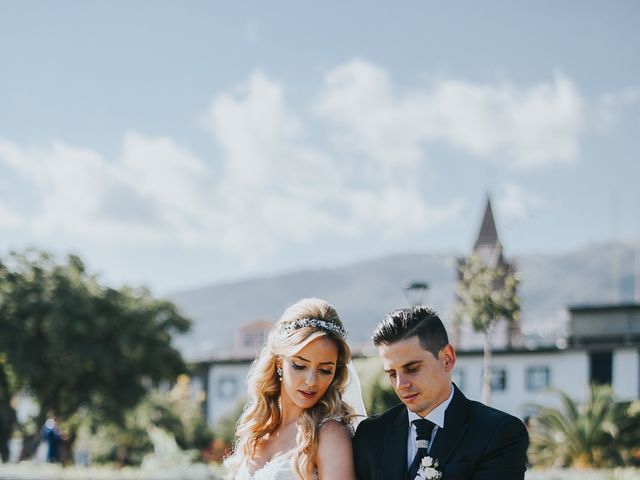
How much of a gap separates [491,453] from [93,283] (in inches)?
1334

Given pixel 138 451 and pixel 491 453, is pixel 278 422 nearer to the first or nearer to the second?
pixel 491 453

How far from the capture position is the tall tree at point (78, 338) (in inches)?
1328

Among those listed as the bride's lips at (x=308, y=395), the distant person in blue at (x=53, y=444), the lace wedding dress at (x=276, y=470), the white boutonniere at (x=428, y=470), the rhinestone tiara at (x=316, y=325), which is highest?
the rhinestone tiara at (x=316, y=325)

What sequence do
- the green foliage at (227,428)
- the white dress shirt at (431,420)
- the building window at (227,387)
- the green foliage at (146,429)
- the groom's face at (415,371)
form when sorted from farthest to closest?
the building window at (227,387), the green foliage at (227,428), the green foliage at (146,429), the white dress shirt at (431,420), the groom's face at (415,371)

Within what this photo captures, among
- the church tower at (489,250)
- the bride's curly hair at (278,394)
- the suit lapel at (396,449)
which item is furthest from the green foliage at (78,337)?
the suit lapel at (396,449)

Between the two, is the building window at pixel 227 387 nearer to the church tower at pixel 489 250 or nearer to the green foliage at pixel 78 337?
the green foliage at pixel 78 337

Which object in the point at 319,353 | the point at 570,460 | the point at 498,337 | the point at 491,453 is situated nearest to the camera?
the point at 491,453

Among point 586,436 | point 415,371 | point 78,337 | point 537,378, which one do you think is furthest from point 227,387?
point 415,371

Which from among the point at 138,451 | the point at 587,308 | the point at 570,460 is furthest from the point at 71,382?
the point at 587,308

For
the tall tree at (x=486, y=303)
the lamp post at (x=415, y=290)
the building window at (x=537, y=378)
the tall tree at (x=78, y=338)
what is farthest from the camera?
the building window at (x=537, y=378)

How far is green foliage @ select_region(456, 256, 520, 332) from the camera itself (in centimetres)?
1817

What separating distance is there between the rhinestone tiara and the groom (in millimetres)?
919

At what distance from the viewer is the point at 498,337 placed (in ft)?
249

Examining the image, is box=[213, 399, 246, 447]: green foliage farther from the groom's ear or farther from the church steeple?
the groom's ear
